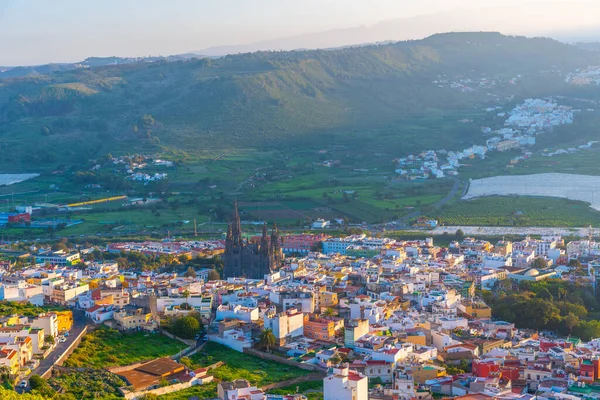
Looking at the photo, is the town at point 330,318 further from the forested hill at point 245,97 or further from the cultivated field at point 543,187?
the forested hill at point 245,97

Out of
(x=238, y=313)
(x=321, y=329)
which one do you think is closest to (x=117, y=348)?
(x=238, y=313)

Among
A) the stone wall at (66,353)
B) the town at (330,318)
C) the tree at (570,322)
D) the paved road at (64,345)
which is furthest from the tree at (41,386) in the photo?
the tree at (570,322)

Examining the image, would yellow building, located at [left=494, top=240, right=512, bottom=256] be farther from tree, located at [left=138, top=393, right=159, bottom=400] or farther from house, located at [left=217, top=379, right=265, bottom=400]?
tree, located at [left=138, top=393, right=159, bottom=400]

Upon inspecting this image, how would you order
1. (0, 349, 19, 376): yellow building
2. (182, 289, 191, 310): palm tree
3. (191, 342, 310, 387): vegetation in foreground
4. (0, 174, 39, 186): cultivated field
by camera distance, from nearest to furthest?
(0, 349, 19, 376): yellow building
(191, 342, 310, 387): vegetation in foreground
(182, 289, 191, 310): palm tree
(0, 174, 39, 186): cultivated field

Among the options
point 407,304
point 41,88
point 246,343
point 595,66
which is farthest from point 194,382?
point 595,66

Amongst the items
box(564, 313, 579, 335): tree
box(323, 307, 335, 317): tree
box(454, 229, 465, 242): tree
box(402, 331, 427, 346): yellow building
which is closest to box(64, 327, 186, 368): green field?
box(323, 307, 335, 317): tree

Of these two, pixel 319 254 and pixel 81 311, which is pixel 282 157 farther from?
pixel 81 311

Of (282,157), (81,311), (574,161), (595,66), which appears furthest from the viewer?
(595,66)

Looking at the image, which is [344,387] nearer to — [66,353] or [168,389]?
[168,389]
